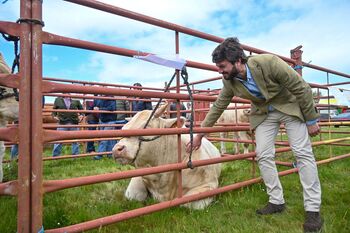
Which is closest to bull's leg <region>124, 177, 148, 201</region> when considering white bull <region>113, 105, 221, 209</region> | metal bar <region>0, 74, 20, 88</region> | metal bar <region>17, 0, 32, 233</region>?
white bull <region>113, 105, 221, 209</region>

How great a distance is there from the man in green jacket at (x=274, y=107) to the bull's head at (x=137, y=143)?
0.73 m

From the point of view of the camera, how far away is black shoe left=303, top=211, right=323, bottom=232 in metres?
2.53

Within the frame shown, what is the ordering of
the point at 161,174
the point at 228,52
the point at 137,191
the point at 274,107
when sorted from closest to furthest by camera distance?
the point at 228,52
the point at 274,107
the point at 161,174
the point at 137,191

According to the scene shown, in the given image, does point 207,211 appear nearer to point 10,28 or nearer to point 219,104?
point 219,104

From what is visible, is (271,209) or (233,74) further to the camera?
(271,209)

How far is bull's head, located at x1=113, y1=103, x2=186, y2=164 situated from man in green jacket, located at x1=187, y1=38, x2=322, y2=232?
730 millimetres

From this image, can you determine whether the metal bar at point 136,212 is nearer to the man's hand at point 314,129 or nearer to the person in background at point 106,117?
the man's hand at point 314,129

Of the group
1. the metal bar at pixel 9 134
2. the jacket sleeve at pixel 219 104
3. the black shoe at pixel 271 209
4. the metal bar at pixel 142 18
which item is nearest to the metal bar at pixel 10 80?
the metal bar at pixel 9 134

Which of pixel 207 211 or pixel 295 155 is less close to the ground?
pixel 295 155

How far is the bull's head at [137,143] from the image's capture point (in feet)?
9.99

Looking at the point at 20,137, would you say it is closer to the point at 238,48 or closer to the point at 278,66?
the point at 238,48

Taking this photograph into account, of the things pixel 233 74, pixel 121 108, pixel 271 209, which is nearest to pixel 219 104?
pixel 233 74

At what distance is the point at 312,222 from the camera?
259cm

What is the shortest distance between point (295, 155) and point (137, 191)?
1.70 m
